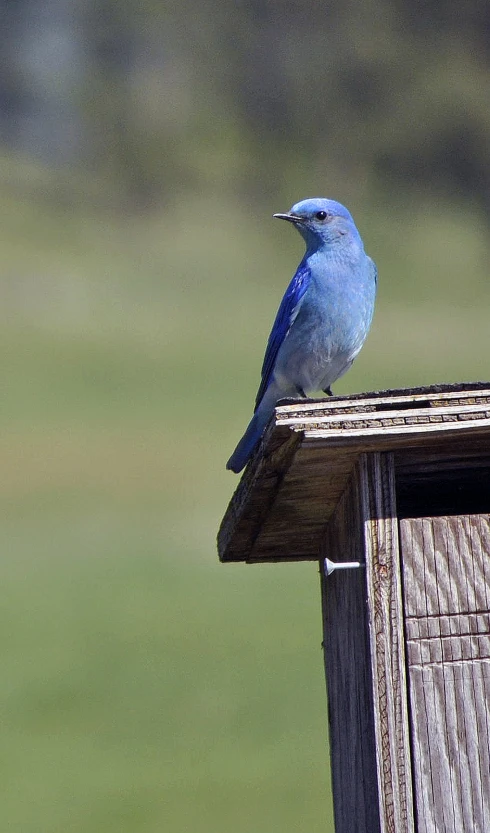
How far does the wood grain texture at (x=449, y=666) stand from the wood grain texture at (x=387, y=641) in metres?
0.03

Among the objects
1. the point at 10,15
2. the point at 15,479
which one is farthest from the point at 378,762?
the point at 10,15

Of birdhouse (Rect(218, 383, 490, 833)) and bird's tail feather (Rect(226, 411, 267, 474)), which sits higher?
bird's tail feather (Rect(226, 411, 267, 474))

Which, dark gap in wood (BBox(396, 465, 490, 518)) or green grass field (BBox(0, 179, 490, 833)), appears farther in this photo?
green grass field (BBox(0, 179, 490, 833))

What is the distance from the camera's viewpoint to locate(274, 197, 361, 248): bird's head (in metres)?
6.60

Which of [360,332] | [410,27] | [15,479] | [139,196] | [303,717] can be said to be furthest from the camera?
[410,27]

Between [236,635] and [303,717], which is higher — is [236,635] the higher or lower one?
the higher one

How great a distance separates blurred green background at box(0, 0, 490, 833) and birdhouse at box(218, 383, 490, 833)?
9671mm

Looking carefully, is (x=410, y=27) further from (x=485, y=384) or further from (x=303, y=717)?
(x=485, y=384)

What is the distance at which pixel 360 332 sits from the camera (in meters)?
6.27

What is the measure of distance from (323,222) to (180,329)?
2262 inches

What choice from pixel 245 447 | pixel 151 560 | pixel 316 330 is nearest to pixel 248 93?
pixel 151 560

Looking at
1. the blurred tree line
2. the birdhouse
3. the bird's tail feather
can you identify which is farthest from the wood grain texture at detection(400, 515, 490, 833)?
the blurred tree line

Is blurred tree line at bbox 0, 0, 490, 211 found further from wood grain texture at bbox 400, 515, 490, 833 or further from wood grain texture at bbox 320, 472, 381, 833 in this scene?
wood grain texture at bbox 400, 515, 490, 833

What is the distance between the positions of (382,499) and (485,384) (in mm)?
427
